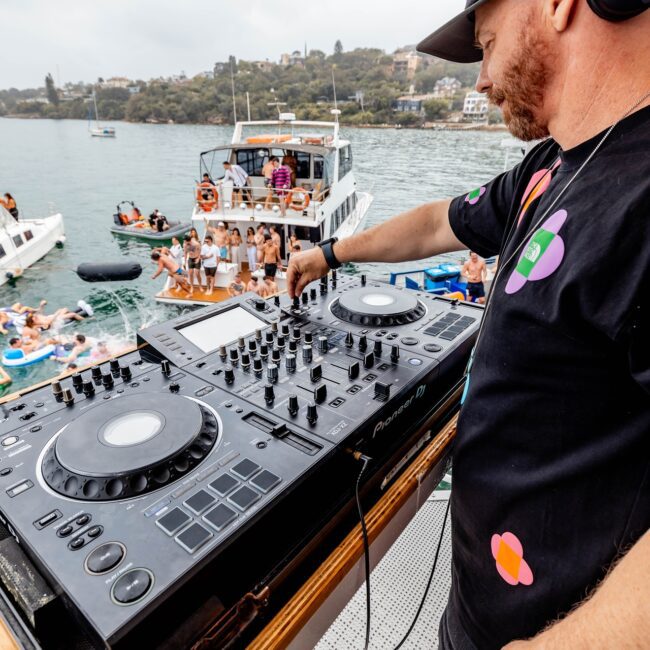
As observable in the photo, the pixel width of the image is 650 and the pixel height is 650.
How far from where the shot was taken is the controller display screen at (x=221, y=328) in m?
1.55

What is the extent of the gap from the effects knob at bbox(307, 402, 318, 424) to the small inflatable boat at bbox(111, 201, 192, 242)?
17.3 metres

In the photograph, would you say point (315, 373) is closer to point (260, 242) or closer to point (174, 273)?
point (260, 242)

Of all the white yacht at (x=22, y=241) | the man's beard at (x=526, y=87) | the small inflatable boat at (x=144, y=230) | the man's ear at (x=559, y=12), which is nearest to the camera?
the man's ear at (x=559, y=12)

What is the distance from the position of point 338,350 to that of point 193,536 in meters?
0.83

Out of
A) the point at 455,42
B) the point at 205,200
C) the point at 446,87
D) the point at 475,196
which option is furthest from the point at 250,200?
the point at 446,87

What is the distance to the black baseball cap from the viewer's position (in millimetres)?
1166

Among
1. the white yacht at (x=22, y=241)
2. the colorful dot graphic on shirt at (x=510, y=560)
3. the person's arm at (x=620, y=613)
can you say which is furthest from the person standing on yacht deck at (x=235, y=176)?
the person's arm at (x=620, y=613)

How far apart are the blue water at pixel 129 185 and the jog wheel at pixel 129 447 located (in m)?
8.41

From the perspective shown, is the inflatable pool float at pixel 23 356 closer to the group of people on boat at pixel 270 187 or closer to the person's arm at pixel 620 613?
the group of people on boat at pixel 270 187

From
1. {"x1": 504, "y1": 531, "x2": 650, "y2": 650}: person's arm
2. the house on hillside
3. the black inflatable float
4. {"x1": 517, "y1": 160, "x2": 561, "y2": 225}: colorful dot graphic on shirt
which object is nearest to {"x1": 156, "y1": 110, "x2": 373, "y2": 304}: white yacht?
the black inflatable float

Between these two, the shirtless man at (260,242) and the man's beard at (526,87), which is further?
the shirtless man at (260,242)

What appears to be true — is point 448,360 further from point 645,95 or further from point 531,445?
point 645,95

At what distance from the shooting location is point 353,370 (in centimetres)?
134

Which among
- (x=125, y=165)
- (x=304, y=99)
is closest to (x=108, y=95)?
(x=304, y=99)
